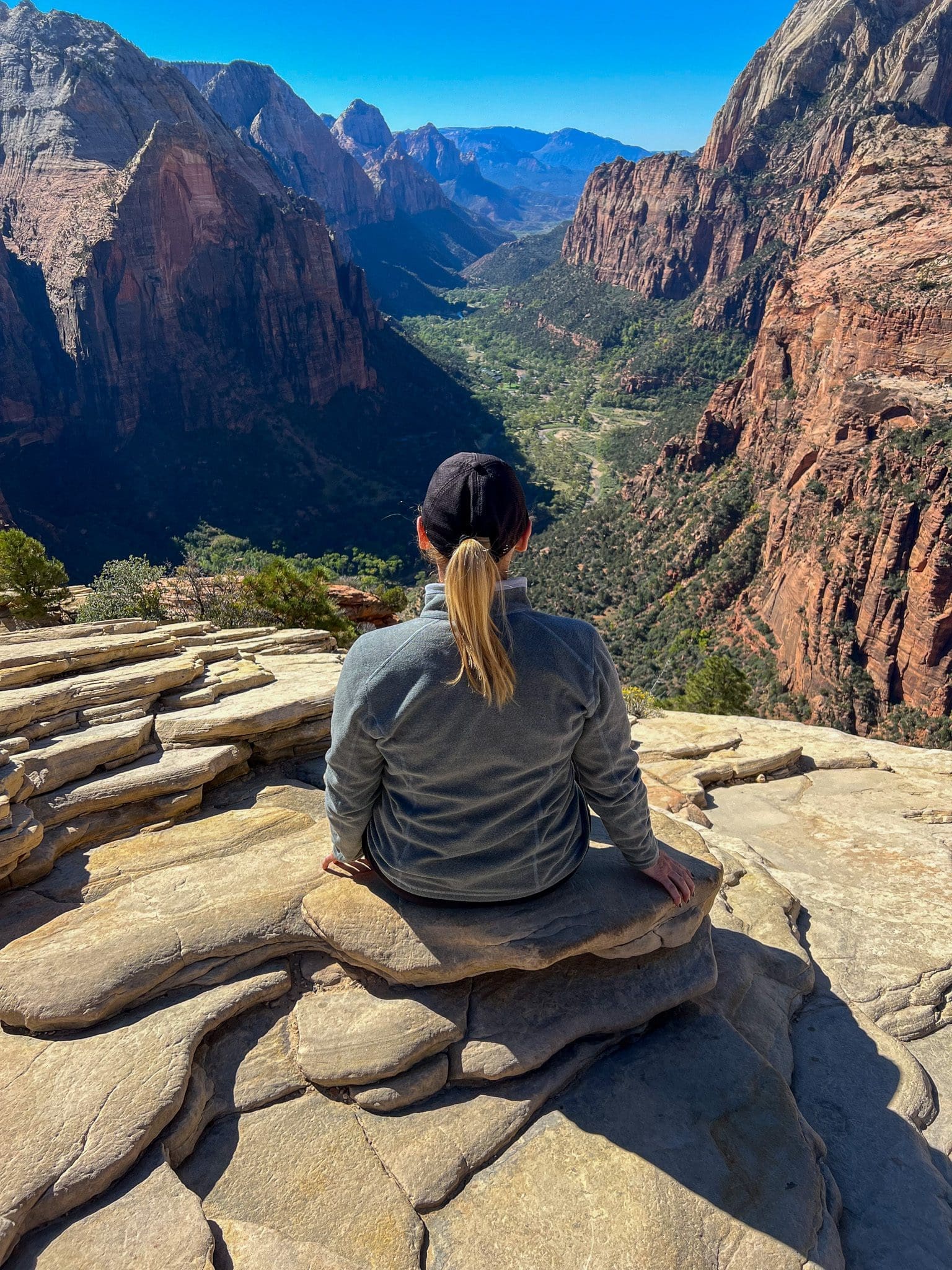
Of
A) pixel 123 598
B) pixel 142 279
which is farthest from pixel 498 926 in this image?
pixel 142 279

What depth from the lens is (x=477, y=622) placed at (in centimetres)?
233

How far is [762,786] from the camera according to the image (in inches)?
302

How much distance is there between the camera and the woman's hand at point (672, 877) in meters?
3.35

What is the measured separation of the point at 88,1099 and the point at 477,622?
2526mm

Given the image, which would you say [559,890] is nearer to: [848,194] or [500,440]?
[848,194]

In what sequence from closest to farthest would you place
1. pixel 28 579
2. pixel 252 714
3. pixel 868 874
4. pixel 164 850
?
pixel 164 850, pixel 868 874, pixel 252 714, pixel 28 579

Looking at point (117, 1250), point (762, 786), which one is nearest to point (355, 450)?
point (762, 786)

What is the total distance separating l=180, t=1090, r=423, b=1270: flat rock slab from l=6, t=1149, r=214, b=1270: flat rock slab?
119 mm

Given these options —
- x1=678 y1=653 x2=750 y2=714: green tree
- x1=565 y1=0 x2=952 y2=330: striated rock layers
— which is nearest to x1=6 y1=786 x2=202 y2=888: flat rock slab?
x1=678 y1=653 x2=750 y2=714: green tree

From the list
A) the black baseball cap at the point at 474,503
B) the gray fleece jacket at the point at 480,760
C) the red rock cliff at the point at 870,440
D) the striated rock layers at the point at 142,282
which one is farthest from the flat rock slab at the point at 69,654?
the striated rock layers at the point at 142,282

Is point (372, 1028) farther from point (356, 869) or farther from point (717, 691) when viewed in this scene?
point (717, 691)

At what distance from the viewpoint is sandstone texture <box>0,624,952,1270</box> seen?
8.01ft

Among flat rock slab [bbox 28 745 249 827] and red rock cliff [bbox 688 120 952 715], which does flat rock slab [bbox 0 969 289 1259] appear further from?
red rock cliff [bbox 688 120 952 715]

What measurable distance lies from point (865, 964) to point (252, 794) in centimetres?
465
